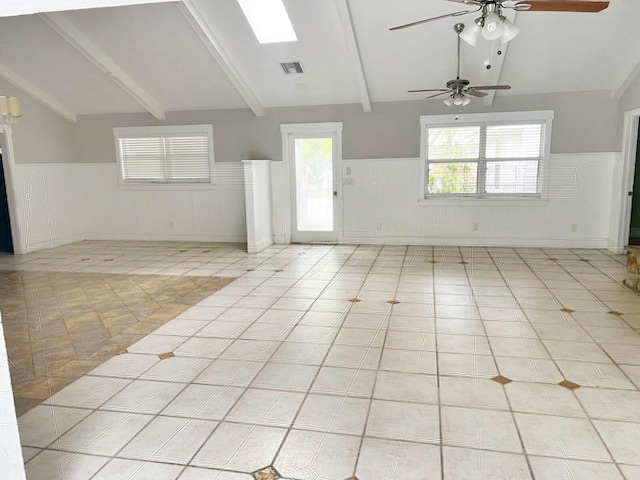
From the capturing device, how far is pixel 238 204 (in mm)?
7699

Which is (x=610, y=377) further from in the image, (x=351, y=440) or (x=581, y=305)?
(x=351, y=440)

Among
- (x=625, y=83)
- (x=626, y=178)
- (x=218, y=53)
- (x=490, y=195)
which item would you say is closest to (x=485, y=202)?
(x=490, y=195)

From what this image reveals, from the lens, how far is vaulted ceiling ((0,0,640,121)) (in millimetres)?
5109

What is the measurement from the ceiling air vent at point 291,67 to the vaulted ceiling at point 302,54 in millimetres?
89

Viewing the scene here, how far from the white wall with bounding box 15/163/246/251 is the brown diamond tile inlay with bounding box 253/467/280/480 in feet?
19.7

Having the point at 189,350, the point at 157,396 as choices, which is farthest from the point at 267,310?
the point at 157,396

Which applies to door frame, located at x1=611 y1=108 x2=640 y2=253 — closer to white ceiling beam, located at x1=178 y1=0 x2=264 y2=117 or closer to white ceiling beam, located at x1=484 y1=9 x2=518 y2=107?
white ceiling beam, located at x1=484 y1=9 x2=518 y2=107

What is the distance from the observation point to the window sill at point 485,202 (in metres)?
6.73

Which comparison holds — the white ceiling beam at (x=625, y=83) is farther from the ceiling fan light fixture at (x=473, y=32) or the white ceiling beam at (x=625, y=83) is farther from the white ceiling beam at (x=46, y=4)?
the white ceiling beam at (x=46, y=4)

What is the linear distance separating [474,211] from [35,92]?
7.22 metres

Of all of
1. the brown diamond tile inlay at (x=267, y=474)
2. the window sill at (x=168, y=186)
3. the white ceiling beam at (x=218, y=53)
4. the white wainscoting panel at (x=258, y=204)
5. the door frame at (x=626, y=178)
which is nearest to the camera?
the brown diamond tile inlay at (x=267, y=474)

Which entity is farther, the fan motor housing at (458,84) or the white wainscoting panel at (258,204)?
the white wainscoting panel at (258,204)

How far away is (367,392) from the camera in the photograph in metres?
2.64

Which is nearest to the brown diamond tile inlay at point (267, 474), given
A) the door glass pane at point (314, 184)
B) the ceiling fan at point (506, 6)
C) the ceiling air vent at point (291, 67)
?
the ceiling fan at point (506, 6)
